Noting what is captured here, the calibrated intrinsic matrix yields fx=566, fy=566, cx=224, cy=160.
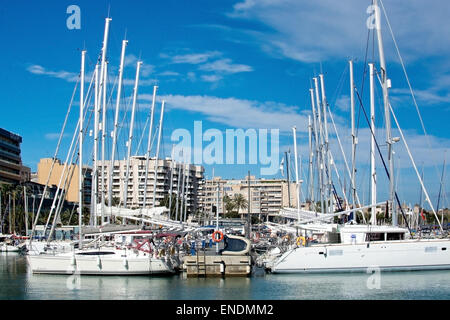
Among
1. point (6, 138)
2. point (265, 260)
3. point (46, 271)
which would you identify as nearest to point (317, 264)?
point (265, 260)

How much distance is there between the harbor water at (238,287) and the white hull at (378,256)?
23.0 inches

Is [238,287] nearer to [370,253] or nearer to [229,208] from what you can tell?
[370,253]

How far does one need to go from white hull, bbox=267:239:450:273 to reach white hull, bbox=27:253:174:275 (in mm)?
10622

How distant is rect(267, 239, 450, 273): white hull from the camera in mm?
40656

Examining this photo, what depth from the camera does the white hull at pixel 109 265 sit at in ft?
→ 132

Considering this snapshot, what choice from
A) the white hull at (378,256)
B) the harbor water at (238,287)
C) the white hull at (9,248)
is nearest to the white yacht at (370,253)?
the white hull at (378,256)

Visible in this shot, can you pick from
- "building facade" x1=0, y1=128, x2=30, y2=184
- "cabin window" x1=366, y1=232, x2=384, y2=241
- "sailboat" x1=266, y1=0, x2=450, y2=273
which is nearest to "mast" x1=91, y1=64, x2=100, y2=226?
"sailboat" x1=266, y1=0, x2=450, y2=273

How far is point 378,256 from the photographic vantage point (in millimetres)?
40844

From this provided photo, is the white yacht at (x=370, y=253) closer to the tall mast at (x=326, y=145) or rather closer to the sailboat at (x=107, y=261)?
the sailboat at (x=107, y=261)

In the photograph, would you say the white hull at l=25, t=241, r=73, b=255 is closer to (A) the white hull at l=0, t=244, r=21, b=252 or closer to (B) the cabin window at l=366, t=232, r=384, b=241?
(B) the cabin window at l=366, t=232, r=384, b=241

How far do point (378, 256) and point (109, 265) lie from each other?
1934cm
